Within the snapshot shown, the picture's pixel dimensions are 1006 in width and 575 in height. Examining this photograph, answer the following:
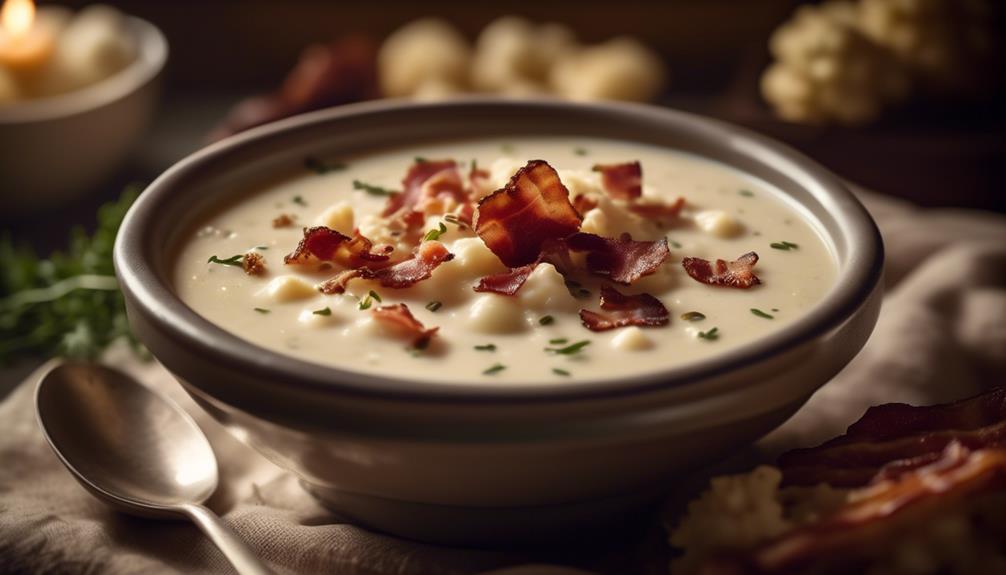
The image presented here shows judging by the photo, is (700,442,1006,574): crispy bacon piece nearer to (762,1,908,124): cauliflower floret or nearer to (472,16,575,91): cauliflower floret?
(762,1,908,124): cauliflower floret

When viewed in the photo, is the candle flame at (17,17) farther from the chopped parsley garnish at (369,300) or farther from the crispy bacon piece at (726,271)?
the crispy bacon piece at (726,271)

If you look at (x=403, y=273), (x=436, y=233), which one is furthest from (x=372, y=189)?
(x=403, y=273)

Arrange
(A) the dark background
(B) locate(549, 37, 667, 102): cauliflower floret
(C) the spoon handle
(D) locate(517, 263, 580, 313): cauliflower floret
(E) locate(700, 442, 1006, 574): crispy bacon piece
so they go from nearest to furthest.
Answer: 1. (E) locate(700, 442, 1006, 574): crispy bacon piece
2. (C) the spoon handle
3. (D) locate(517, 263, 580, 313): cauliflower floret
4. (B) locate(549, 37, 667, 102): cauliflower floret
5. (A) the dark background

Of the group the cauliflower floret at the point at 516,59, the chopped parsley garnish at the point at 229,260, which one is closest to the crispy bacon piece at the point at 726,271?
the chopped parsley garnish at the point at 229,260

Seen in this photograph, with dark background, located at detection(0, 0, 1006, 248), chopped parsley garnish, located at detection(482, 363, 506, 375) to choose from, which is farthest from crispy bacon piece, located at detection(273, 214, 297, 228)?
Answer: dark background, located at detection(0, 0, 1006, 248)

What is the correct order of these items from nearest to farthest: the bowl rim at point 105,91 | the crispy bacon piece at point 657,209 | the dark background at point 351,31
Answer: the crispy bacon piece at point 657,209 → the bowl rim at point 105,91 → the dark background at point 351,31

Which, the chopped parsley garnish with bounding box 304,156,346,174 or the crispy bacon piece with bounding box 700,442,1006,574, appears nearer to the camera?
the crispy bacon piece with bounding box 700,442,1006,574

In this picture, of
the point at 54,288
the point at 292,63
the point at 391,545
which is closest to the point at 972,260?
the point at 391,545
